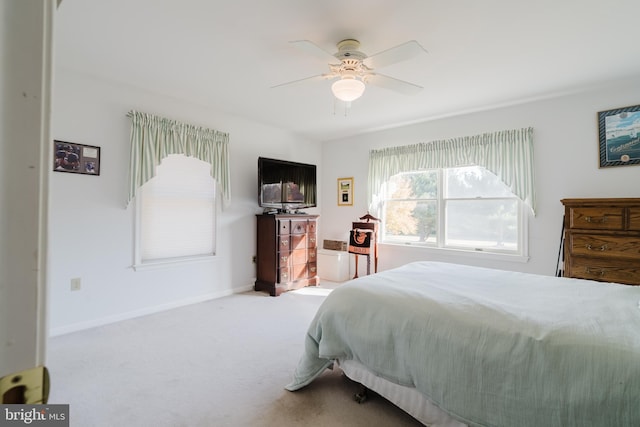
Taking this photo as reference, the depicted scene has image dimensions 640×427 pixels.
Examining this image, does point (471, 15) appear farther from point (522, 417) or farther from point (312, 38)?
point (522, 417)

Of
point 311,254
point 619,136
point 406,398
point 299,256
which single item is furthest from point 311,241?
point 619,136

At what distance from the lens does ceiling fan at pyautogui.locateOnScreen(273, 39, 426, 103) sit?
6.77 ft

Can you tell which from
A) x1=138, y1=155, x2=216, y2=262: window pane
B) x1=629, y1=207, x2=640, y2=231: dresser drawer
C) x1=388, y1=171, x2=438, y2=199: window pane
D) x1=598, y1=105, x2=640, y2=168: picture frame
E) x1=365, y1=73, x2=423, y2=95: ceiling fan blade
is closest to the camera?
x1=365, y1=73, x2=423, y2=95: ceiling fan blade

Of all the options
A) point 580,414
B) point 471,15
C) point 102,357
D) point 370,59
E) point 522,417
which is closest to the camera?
point 580,414

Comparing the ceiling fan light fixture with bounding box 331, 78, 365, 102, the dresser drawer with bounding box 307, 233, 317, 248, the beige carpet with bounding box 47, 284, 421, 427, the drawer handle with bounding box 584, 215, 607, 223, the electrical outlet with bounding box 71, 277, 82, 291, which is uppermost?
the ceiling fan light fixture with bounding box 331, 78, 365, 102

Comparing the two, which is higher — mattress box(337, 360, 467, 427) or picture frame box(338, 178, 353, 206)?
picture frame box(338, 178, 353, 206)

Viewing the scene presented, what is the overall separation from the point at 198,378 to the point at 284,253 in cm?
228

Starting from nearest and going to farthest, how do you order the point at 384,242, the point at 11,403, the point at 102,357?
the point at 11,403 < the point at 102,357 < the point at 384,242

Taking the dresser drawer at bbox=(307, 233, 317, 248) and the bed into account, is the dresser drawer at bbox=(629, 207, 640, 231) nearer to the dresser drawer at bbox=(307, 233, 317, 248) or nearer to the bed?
the bed

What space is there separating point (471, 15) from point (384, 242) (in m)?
3.38

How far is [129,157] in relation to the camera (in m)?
3.30

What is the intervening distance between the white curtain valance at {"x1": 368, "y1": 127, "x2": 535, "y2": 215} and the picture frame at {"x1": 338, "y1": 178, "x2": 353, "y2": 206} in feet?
1.44

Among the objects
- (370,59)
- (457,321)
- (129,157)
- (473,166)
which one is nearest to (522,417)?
(457,321)

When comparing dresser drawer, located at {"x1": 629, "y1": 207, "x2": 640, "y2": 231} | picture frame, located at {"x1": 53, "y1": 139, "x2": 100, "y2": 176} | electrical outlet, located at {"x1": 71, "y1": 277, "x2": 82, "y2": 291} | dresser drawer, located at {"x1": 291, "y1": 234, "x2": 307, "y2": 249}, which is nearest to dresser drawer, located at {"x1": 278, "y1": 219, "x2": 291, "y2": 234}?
dresser drawer, located at {"x1": 291, "y1": 234, "x2": 307, "y2": 249}
